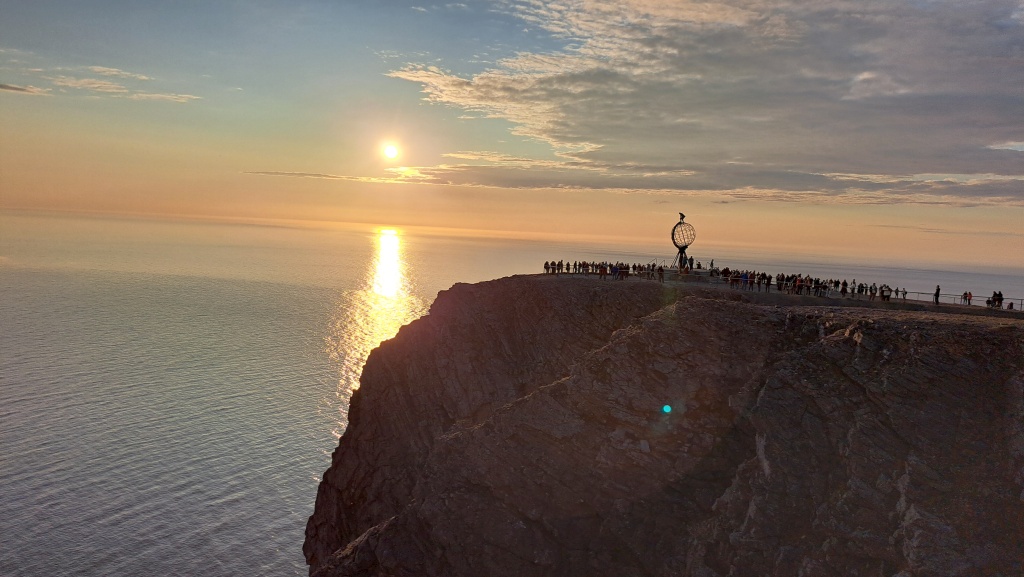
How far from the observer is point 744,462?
89.8 feet

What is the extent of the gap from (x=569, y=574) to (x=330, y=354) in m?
86.9

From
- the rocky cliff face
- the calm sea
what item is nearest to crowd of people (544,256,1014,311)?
the rocky cliff face

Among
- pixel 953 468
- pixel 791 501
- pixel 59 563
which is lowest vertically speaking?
pixel 59 563

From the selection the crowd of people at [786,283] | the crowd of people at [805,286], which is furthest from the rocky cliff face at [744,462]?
the crowd of people at [786,283]

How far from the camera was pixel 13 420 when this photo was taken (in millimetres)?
66000

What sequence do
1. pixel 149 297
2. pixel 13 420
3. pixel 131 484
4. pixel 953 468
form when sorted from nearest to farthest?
pixel 953 468
pixel 131 484
pixel 13 420
pixel 149 297

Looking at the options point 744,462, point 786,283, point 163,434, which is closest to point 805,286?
point 786,283

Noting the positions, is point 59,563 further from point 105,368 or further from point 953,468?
point 953,468

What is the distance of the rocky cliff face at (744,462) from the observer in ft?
79.3

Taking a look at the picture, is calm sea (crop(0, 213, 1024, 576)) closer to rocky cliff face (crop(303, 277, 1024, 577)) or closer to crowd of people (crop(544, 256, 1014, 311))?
rocky cliff face (crop(303, 277, 1024, 577))

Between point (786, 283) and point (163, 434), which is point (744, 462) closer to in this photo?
point (786, 283)

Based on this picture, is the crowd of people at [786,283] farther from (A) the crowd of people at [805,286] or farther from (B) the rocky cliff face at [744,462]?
(B) the rocky cliff face at [744,462]

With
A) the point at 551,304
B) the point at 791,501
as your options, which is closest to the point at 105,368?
the point at 551,304

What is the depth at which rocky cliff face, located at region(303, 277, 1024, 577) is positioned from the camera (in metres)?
24.2
